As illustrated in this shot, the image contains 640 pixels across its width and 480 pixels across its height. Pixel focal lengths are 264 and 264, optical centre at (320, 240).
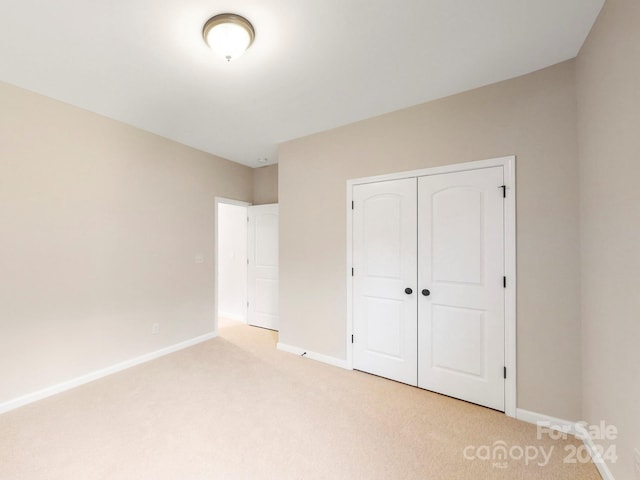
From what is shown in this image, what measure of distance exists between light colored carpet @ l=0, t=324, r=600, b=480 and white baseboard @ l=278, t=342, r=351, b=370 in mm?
211

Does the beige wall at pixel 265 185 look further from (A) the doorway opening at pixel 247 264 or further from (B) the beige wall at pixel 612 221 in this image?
(B) the beige wall at pixel 612 221

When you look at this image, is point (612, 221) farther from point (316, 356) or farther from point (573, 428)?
point (316, 356)

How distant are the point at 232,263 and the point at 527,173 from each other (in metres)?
4.41

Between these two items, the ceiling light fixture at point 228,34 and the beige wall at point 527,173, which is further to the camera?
the beige wall at point 527,173

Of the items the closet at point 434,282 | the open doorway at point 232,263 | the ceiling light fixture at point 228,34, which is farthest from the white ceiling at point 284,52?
the open doorway at point 232,263

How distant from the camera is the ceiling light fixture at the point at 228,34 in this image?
154 centimetres

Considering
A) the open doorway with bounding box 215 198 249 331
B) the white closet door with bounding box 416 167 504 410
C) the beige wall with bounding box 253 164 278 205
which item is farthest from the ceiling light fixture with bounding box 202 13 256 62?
the open doorway with bounding box 215 198 249 331

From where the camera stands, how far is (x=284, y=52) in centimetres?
184

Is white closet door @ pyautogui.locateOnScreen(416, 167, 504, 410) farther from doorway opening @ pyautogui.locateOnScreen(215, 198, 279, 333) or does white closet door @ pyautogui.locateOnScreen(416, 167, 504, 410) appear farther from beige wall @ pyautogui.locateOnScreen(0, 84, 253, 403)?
beige wall @ pyautogui.locateOnScreen(0, 84, 253, 403)

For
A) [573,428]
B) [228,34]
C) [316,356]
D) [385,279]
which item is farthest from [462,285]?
[228,34]

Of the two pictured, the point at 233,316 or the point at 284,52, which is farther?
the point at 233,316

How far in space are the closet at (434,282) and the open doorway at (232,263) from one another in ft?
8.07

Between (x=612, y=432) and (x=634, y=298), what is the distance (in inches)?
31.8

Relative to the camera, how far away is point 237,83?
2199 millimetres
